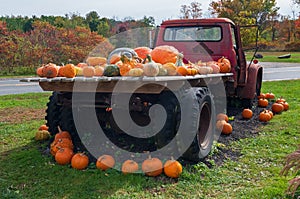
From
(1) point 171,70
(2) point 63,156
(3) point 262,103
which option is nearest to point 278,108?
(3) point 262,103

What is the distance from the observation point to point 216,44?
6906 mm

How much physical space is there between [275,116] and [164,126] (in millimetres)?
4256

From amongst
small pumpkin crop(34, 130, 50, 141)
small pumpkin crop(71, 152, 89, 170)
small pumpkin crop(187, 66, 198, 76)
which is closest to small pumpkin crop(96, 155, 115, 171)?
small pumpkin crop(71, 152, 89, 170)

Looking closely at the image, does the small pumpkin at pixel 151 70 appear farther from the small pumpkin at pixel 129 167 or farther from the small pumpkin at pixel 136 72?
the small pumpkin at pixel 129 167

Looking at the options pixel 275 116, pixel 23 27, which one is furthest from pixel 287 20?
pixel 275 116

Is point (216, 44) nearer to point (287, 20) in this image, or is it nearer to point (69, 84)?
point (69, 84)

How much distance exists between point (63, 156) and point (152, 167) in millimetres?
1227

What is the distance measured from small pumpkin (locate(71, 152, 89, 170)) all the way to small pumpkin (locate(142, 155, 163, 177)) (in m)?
0.77

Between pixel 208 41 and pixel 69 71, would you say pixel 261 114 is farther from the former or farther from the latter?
pixel 69 71

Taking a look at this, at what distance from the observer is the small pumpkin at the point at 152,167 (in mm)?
3914

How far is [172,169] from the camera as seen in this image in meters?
3.89

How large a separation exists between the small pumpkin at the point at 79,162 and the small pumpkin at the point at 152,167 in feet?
2.52

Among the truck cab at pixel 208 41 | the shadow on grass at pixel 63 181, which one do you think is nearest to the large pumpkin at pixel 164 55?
the shadow on grass at pixel 63 181

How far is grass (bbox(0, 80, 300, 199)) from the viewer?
355 centimetres
